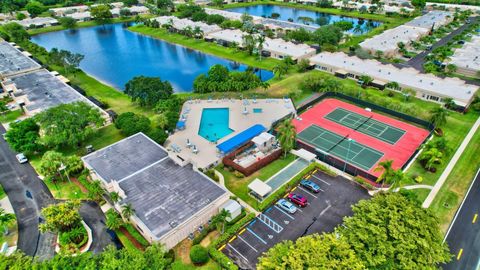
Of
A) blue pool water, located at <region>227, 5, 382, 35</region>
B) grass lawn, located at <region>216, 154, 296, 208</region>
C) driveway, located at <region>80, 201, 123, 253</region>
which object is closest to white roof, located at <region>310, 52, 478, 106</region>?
grass lawn, located at <region>216, 154, 296, 208</region>

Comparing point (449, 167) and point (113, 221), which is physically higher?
point (449, 167)

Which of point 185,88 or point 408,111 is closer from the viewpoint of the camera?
point 408,111

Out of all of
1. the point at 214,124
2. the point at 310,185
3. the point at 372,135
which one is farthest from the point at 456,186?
the point at 214,124

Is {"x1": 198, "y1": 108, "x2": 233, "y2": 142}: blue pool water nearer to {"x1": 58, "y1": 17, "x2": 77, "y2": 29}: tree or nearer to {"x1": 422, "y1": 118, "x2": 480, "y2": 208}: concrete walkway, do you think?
{"x1": 422, "y1": 118, "x2": 480, "y2": 208}: concrete walkway

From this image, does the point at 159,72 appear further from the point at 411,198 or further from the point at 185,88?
the point at 411,198

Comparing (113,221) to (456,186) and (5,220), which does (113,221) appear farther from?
(456,186)

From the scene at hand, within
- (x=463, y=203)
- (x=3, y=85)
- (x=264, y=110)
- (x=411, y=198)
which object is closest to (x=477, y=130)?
(x=463, y=203)

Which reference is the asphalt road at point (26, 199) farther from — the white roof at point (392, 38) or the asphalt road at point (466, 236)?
the white roof at point (392, 38)

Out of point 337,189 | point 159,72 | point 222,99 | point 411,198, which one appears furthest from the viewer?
point 159,72
